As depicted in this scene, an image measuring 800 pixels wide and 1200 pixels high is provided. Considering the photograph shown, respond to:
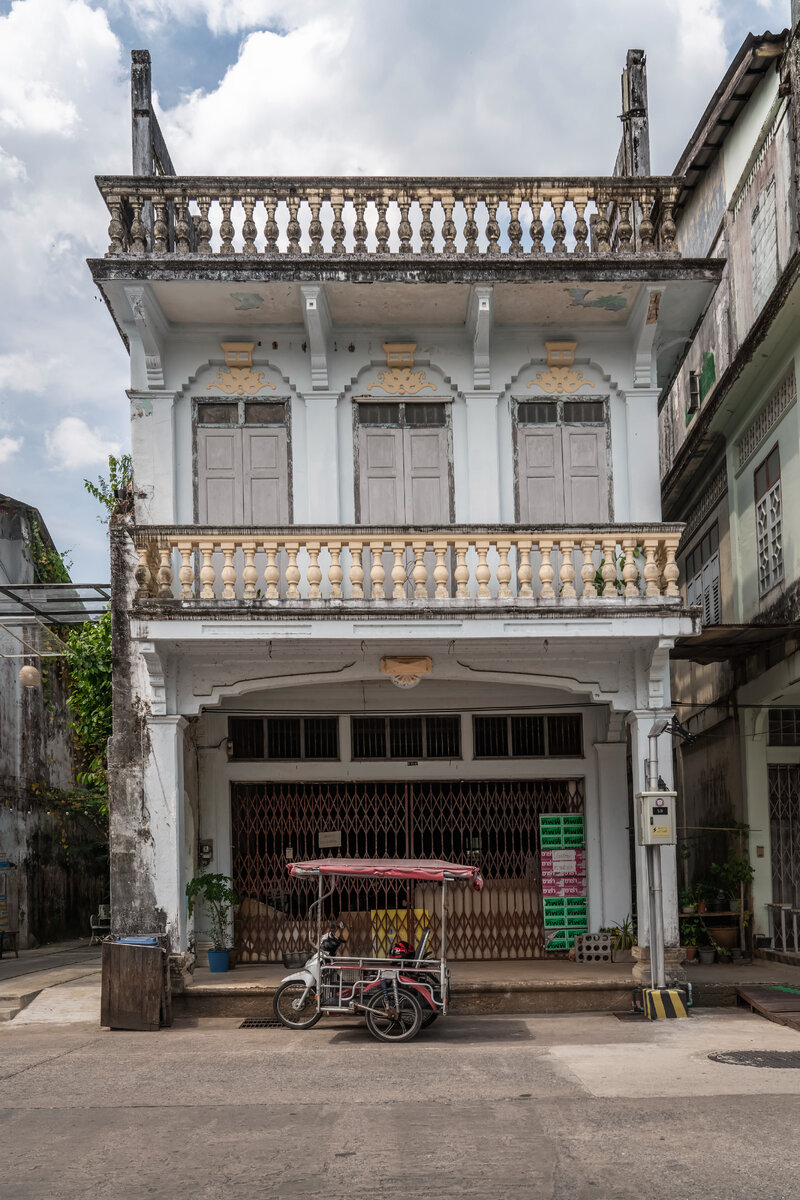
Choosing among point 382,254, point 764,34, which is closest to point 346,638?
point 382,254

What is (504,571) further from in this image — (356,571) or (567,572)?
(356,571)

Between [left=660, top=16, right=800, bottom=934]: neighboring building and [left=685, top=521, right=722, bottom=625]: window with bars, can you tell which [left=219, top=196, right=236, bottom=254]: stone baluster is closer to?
[left=660, top=16, right=800, bottom=934]: neighboring building

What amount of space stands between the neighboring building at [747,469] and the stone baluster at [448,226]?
11.4 feet

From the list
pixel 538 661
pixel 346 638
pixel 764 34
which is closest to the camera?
pixel 346 638

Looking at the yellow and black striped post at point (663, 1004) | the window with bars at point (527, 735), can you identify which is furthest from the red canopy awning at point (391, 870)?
the window with bars at point (527, 735)

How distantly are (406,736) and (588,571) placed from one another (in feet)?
11.4

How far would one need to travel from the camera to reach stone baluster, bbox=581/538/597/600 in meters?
12.6

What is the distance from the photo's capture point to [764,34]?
14453 mm

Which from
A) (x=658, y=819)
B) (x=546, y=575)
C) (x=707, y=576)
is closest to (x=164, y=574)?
(x=546, y=575)

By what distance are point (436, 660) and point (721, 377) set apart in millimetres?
5969

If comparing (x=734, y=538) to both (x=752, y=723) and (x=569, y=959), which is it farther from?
(x=569, y=959)

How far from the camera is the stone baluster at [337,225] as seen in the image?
13.2 meters

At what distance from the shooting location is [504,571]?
1233cm

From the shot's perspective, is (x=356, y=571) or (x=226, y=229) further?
(x=226, y=229)
